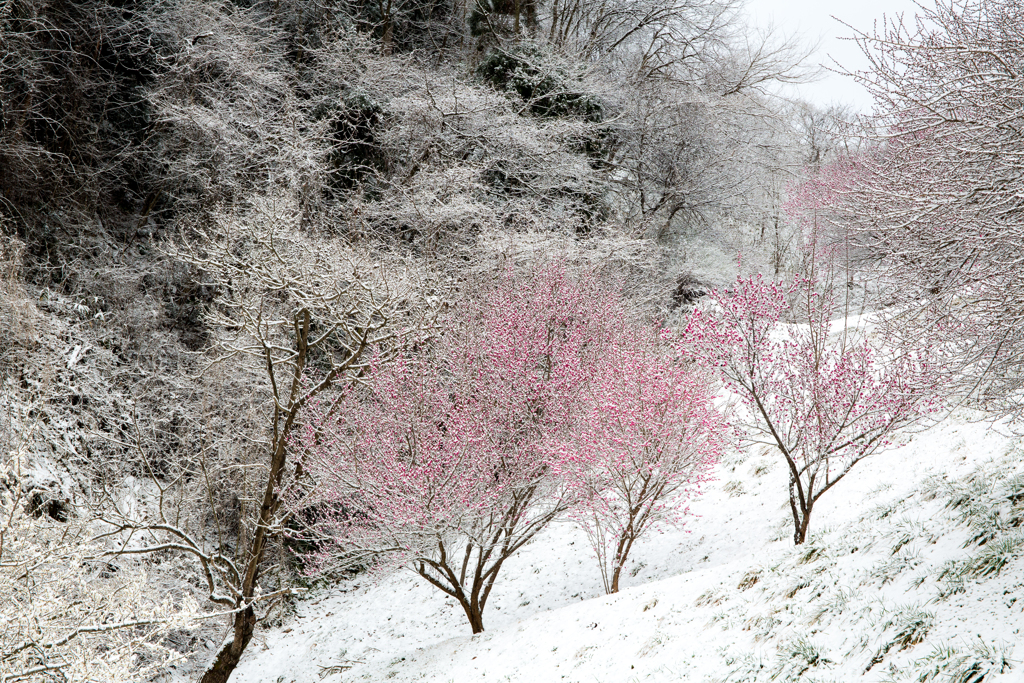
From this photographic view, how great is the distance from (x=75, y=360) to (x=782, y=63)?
21.7 m

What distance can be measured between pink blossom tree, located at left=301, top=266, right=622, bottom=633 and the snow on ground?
1.38 meters

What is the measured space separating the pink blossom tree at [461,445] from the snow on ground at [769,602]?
1379 mm

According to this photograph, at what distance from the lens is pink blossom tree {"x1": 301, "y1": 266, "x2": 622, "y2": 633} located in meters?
8.59

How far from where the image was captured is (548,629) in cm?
744

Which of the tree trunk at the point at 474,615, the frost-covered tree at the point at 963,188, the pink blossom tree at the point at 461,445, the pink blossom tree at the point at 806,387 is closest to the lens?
the frost-covered tree at the point at 963,188

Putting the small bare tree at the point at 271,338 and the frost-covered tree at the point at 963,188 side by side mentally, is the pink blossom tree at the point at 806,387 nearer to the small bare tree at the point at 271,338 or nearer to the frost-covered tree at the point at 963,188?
the frost-covered tree at the point at 963,188

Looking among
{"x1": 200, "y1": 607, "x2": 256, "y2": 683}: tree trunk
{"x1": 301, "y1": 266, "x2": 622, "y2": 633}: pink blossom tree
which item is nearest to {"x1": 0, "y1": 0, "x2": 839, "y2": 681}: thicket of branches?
{"x1": 200, "y1": 607, "x2": 256, "y2": 683}: tree trunk

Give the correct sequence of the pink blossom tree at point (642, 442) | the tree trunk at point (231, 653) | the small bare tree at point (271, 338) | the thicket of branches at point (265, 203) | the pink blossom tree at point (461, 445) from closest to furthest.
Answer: the pink blossom tree at point (642, 442), the pink blossom tree at point (461, 445), the tree trunk at point (231, 653), the small bare tree at point (271, 338), the thicket of branches at point (265, 203)

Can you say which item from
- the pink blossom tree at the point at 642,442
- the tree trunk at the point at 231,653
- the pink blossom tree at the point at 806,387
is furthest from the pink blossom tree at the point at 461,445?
the pink blossom tree at the point at 806,387

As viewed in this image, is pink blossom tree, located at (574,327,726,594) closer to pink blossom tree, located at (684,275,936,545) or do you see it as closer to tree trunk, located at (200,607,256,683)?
pink blossom tree, located at (684,275,936,545)

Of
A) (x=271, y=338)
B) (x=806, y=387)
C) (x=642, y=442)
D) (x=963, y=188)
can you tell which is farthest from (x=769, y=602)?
(x=271, y=338)

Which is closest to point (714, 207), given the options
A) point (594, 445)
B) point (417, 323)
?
point (417, 323)

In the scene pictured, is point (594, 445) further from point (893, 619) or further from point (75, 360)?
point (75, 360)

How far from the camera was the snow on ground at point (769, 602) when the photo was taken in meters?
4.18
